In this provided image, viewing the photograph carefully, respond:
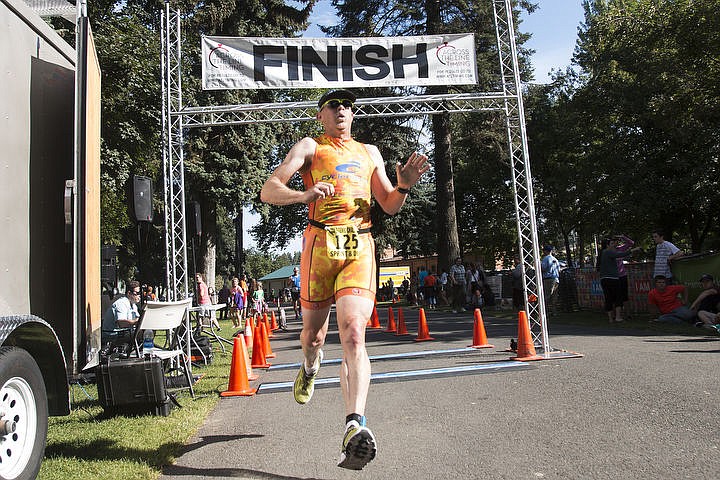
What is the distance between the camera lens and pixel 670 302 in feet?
41.1

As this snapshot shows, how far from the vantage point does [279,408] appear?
6.22 meters

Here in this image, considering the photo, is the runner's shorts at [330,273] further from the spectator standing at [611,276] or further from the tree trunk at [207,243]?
the tree trunk at [207,243]

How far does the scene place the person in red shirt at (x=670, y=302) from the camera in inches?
476

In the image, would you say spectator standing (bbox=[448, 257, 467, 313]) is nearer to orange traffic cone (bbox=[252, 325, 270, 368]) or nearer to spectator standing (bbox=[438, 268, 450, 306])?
spectator standing (bbox=[438, 268, 450, 306])

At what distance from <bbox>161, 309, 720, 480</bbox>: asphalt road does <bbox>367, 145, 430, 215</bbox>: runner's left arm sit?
168 cm

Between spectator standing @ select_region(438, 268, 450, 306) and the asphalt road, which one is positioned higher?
spectator standing @ select_region(438, 268, 450, 306)

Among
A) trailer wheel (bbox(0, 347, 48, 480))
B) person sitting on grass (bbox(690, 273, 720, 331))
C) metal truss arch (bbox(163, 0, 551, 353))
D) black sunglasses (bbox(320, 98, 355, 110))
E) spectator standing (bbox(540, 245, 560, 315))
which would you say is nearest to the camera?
trailer wheel (bbox(0, 347, 48, 480))

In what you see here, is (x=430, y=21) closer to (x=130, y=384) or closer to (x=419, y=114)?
(x=419, y=114)

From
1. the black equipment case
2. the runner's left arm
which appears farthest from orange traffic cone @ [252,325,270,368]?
the runner's left arm

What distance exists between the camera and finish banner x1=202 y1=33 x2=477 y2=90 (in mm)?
9805

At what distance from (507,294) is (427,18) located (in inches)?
418

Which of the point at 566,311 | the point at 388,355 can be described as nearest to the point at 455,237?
the point at 566,311

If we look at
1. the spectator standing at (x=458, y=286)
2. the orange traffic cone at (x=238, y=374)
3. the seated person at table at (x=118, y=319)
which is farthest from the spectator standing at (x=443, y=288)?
the orange traffic cone at (x=238, y=374)

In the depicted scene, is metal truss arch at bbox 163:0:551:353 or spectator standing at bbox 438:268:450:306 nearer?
metal truss arch at bbox 163:0:551:353
